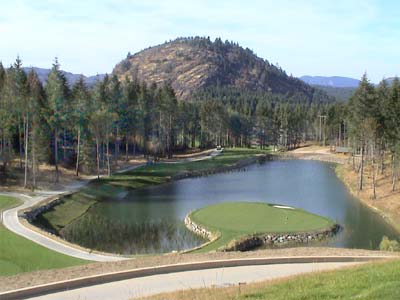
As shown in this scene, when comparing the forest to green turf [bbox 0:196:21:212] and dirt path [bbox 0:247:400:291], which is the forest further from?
dirt path [bbox 0:247:400:291]

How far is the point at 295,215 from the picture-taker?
45.1 m

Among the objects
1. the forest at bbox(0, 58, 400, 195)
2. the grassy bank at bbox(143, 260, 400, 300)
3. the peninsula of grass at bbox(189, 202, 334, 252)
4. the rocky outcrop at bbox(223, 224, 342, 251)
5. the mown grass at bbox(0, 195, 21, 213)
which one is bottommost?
the rocky outcrop at bbox(223, 224, 342, 251)

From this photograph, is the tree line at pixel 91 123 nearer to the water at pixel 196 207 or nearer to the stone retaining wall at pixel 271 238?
the water at pixel 196 207

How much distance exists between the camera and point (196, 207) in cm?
5266

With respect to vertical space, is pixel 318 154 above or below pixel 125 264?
below

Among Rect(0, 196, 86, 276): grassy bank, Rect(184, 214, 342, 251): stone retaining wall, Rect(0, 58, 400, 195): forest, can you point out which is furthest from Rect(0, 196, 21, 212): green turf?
Rect(184, 214, 342, 251): stone retaining wall

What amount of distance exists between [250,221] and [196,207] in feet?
35.7

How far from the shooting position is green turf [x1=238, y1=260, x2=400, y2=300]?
45.6ft

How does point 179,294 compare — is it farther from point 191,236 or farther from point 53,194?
point 53,194

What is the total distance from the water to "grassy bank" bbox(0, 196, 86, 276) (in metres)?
5.69

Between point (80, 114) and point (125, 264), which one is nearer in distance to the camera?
point (125, 264)

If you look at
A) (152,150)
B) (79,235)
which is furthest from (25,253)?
(152,150)

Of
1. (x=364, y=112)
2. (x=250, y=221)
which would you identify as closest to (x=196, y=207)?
(x=250, y=221)

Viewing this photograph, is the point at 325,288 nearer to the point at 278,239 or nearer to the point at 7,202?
the point at 278,239
